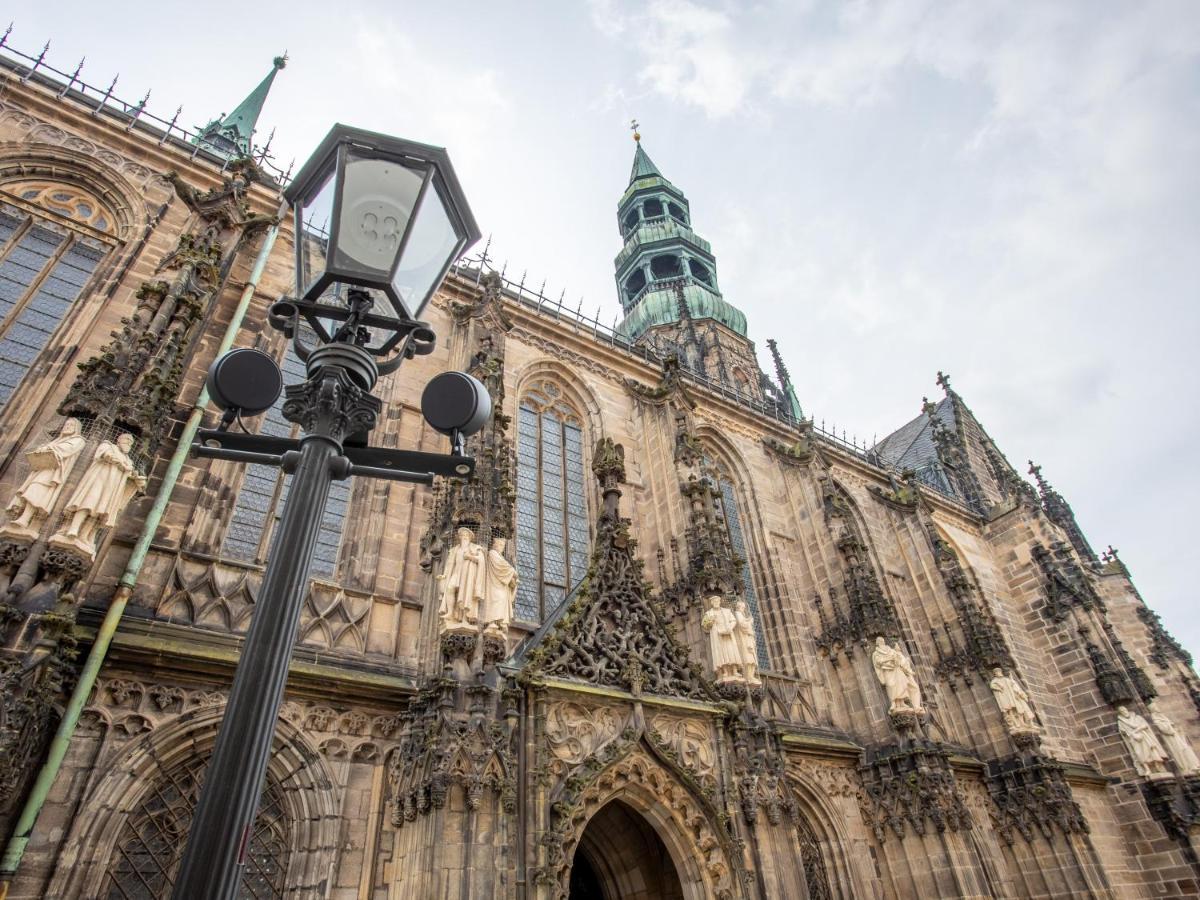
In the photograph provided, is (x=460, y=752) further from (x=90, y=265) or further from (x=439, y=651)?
(x=90, y=265)

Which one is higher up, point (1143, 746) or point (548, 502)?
point (548, 502)

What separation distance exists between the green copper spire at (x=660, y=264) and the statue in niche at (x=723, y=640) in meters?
24.1

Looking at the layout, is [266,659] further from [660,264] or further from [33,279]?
[660,264]

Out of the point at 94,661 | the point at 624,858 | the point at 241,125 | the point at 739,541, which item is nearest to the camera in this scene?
the point at 94,661

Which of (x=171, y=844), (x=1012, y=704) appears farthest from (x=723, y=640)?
(x=1012, y=704)

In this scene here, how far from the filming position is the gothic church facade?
664cm

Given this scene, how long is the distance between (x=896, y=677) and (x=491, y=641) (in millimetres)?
8026

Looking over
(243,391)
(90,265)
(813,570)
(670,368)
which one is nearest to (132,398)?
(90,265)

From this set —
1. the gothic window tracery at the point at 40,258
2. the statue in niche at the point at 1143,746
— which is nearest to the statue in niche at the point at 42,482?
the gothic window tracery at the point at 40,258

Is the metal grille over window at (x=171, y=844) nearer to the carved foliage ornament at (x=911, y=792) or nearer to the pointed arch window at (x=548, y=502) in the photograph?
the pointed arch window at (x=548, y=502)

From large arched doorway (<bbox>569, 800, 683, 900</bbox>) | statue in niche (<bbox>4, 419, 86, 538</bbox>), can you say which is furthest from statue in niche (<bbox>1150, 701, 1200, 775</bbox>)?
statue in niche (<bbox>4, 419, 86, 538</bbox>)

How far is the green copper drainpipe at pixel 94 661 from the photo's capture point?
5582 mm

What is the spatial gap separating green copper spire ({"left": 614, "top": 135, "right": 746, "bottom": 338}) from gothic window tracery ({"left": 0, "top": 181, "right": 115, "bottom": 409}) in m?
25.5

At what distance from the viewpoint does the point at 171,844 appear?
6.59 m
